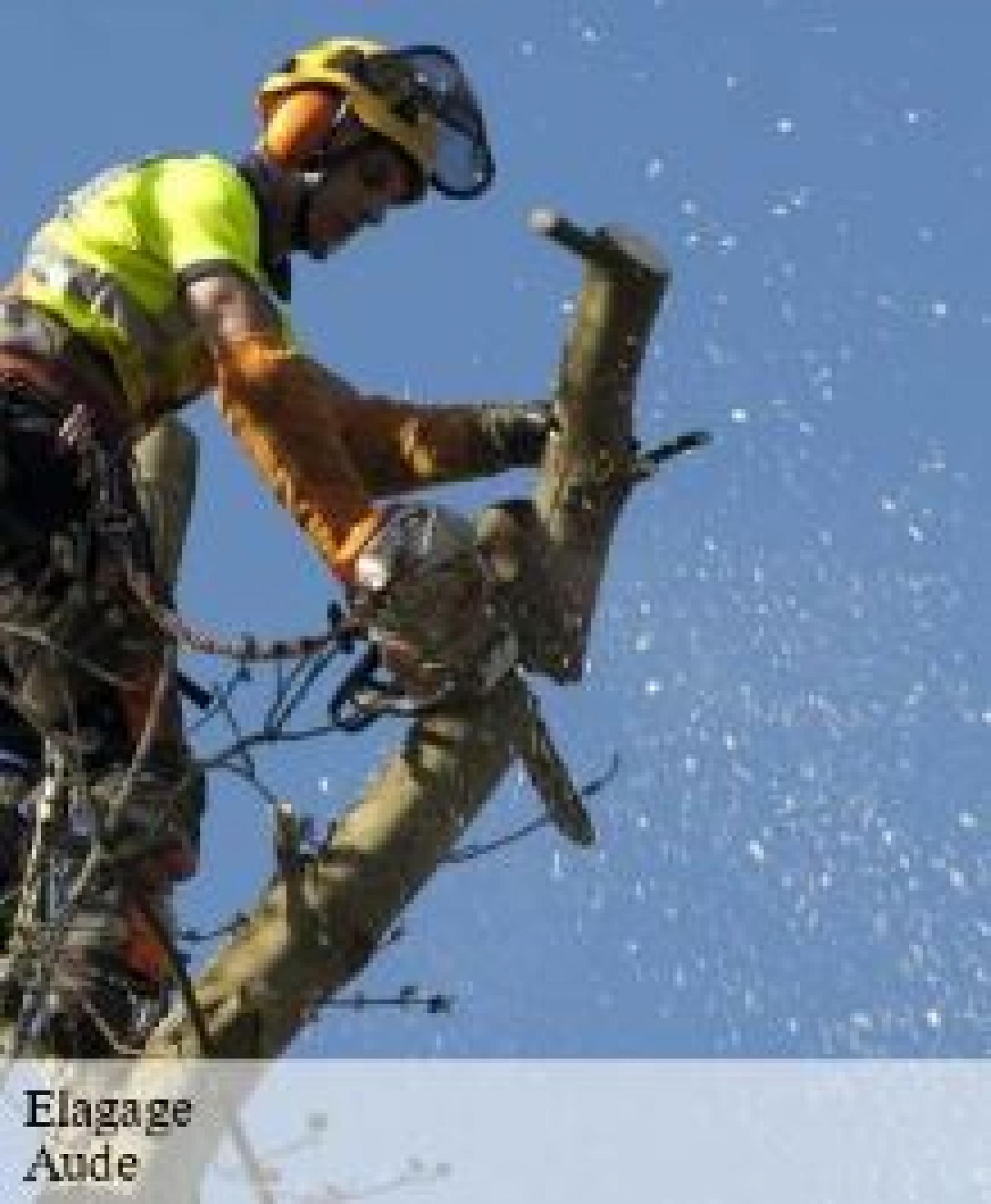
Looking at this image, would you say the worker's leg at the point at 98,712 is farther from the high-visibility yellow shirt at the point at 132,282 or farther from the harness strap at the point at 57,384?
the high-visibility yellow shirt at the point at 132,282

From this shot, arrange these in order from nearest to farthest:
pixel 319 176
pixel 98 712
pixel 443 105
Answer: pixel 98 712, pixel 319 176, pixel 443 105

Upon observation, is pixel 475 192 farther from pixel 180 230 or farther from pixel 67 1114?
pixel 67 1114

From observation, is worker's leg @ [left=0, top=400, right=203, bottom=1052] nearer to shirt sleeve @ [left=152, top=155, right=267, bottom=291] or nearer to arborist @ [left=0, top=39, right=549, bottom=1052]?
arborist @ [left=0, top=39, right=549, bottom=1052]

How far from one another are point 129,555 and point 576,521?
0.81 meters

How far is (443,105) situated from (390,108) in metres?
0.13

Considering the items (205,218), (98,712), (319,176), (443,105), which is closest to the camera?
(205,218)

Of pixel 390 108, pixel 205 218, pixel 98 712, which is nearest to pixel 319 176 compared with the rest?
pixel 390 108

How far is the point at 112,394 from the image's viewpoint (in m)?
5.94

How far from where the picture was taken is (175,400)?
606cm

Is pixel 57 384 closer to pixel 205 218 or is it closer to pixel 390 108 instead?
pixel 205 218

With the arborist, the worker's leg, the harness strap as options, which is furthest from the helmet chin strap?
the worker's leg

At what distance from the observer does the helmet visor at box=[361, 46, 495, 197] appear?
19.9 feet

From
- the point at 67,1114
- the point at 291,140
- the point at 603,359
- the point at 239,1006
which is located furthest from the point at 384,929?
the point at 291,140

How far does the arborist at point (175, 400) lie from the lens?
5016 mm
